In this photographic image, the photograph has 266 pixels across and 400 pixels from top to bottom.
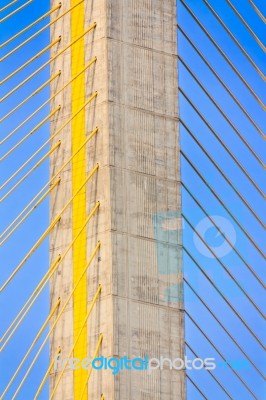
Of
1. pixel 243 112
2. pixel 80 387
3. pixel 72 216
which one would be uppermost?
pixel 243 112

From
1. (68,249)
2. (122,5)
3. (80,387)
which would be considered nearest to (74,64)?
(122,5)

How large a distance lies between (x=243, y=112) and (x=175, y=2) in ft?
6.24

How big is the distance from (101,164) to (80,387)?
304 centimetres

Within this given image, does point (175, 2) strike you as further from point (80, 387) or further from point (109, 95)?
point (80, 387)

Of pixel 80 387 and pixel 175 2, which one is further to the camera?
pixel 175 2

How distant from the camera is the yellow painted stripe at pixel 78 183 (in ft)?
82.3

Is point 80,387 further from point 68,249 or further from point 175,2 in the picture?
point 175,2

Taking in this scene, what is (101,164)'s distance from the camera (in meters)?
25.4

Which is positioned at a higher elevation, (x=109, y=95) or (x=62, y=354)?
(x=109, y=95)

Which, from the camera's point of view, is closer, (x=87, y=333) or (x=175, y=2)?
(x=87, y=333)

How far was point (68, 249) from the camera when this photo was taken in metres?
25.5

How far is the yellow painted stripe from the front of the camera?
25094 millimetres

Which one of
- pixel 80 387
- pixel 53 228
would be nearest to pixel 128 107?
pixel 53 228

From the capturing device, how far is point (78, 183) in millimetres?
25781
